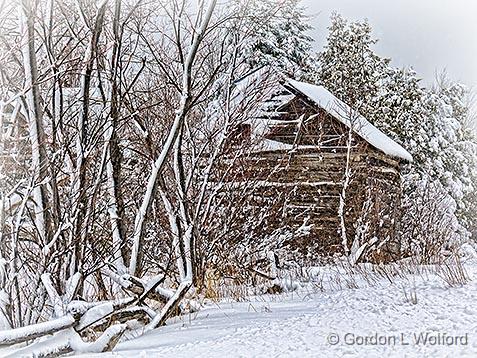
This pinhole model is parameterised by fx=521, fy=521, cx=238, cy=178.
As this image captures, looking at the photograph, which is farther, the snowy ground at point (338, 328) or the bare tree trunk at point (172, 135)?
the bare tree trunk at point (172, 135)

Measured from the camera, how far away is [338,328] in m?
2.34

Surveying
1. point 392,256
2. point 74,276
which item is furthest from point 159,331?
point 392,256

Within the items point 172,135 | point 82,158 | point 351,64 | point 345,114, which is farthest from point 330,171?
point 82,158

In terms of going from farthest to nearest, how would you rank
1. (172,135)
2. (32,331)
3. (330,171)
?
(330,171), (172,135), (32,331)

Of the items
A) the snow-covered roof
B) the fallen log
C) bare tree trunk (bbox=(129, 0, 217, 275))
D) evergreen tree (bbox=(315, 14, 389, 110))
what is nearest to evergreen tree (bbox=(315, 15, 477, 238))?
evergreen tree (bbox=(315, 14, 389, 110))

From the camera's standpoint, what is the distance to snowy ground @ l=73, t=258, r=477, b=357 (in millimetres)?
2018

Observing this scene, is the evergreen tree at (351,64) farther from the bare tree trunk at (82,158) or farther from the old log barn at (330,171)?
the bare tree trunk at (82,158)

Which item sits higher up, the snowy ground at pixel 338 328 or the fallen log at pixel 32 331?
the fallen log at pixel 32 331

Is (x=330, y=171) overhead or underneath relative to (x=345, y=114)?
underneath

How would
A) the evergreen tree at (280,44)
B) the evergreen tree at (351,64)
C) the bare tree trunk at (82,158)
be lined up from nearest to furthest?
1. the bare tree trunk at (82,158)
2. the evergreen tree at (280,44)
3. the evergreen tree at (351,64)

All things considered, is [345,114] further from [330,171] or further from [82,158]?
[82,158]

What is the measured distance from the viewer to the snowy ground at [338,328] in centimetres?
202

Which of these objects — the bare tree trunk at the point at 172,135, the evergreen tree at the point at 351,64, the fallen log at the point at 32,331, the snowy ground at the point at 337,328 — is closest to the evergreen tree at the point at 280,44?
the evergreen tree at the point at 351,64

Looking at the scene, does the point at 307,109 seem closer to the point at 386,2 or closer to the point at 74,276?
the point at 386,2
